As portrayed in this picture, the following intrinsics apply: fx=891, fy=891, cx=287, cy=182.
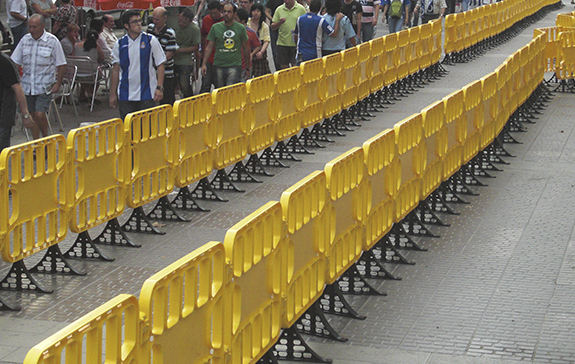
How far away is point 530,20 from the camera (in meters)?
38.8

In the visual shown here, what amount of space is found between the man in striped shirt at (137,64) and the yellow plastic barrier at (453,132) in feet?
12.2

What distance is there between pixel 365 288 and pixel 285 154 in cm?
551

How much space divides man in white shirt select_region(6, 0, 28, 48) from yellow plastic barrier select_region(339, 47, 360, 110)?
5.87m

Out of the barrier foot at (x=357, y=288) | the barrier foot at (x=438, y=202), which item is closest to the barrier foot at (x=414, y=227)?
the barrier foot at (x=438, y=202)

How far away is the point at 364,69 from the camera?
53.7 ft

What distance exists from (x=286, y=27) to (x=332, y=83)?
3381mm

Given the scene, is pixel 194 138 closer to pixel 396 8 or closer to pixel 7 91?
pixel 7 91

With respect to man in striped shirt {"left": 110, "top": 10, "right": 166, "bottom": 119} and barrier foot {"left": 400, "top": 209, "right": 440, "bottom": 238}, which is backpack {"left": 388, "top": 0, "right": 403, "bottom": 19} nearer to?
man in striped shirt {"left": 110, "top": 10, "right": 166, "bottom": 119}

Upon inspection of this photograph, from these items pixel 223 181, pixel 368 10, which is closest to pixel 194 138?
pixel 223 181

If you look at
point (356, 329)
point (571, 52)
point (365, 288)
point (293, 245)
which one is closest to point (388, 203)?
point (365, 288)

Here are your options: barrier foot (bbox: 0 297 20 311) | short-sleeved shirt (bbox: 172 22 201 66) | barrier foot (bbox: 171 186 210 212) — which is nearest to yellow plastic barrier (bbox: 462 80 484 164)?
barrier foot (bbox: 171 186 210 212)

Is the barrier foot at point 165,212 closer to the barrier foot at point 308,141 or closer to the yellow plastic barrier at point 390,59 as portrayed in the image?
the barrier foot at point 308,141

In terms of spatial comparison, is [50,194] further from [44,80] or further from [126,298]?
[44,80]

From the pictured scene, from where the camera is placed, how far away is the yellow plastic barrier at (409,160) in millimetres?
8383
